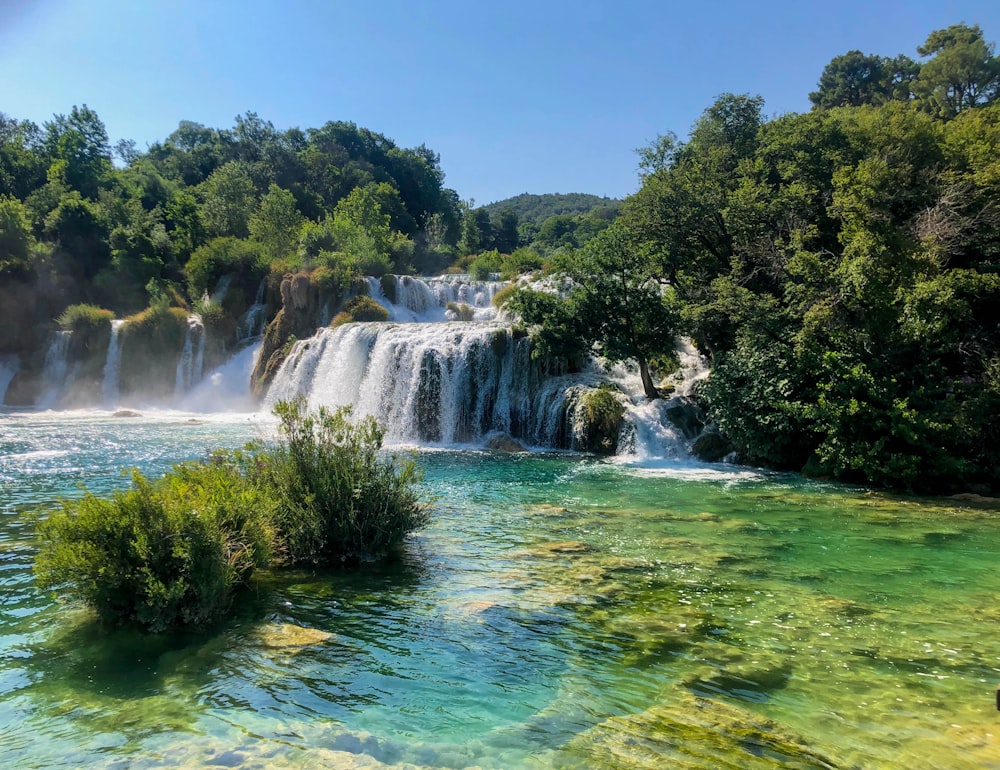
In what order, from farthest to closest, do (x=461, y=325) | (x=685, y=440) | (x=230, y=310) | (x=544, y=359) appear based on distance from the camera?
(x=230, y=310)
(x=461, y=325)
(x=544, y=359)
(x=685, y=440)

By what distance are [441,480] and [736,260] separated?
10976 mm

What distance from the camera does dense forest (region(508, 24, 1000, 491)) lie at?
12.9 metres

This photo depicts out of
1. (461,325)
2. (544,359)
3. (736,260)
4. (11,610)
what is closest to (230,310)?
(461,325)

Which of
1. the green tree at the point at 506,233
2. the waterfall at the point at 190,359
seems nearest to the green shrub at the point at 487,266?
the waterfall at the point at 190,359

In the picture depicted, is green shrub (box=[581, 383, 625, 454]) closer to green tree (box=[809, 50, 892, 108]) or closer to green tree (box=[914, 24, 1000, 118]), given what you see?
green tree (box=[914, 24, 1000, 118])

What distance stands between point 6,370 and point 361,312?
711 inches

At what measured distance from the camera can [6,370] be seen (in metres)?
29.7

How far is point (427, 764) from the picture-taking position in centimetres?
345

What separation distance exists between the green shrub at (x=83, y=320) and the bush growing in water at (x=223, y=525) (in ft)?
93.3

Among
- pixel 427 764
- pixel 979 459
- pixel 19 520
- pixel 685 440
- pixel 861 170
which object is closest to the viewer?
pixel 427 764

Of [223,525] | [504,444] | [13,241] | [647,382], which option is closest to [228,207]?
[13,241]

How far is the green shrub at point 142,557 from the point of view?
193 inches

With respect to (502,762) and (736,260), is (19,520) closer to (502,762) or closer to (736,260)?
(502,762)

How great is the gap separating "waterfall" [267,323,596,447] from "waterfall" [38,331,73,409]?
1779 cm
